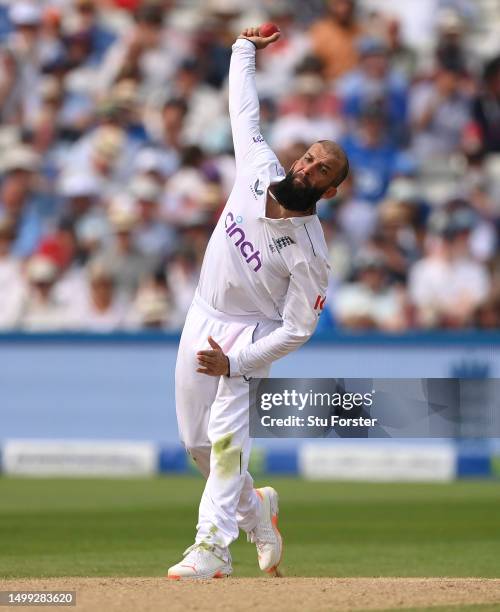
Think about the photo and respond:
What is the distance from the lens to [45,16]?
17.9m

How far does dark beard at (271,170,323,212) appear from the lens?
261 inches

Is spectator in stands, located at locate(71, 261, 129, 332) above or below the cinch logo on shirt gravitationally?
below

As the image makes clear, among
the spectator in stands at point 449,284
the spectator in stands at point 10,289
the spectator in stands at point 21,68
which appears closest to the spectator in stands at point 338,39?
the spectator in stands at point 449,284

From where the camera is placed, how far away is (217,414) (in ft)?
22.6

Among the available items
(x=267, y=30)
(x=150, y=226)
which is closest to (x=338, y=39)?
(x=150, y=226)

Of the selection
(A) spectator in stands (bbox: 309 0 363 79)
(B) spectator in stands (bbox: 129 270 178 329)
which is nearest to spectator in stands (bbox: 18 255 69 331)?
(B) spectator in stands (bbox: 129 270 178 329)

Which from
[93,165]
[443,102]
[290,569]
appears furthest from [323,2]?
[290,569]

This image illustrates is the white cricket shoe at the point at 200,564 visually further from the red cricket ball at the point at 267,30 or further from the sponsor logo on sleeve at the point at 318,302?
the red cricket ball at the point at 267,30

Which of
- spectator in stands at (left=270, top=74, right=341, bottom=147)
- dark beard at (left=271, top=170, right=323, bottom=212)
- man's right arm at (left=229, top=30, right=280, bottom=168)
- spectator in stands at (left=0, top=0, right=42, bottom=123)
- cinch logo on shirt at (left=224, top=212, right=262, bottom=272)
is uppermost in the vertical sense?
spectator in stands at (left=0, top=0, right=42, bottom=123)

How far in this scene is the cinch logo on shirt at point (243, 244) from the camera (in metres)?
6.76

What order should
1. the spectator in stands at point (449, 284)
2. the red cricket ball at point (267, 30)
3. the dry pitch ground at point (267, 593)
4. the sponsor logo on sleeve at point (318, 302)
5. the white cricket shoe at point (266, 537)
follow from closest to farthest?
the dry pitch ground at point (267, 593) < the sponsor logo on sleeve at point (318, 302) < the red cricket ball at point (267, 30) < the white cricket shoe at point (266, 537) < the spectator in stands at point (449, 284)

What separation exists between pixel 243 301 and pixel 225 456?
735 millimetres

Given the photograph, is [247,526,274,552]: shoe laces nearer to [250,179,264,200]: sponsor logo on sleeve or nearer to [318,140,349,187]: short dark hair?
[250,179,264,200]: sponsor logo on sleeve
